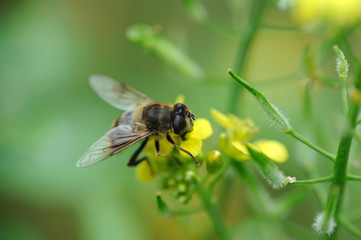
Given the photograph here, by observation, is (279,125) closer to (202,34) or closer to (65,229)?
(65,229)

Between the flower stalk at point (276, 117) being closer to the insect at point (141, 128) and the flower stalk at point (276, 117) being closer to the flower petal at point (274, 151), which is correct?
the flower petal at point (274, 151)

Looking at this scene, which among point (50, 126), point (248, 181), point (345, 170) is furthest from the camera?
point (50, 126)

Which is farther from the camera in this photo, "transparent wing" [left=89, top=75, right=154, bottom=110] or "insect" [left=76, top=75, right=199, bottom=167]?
"transparent wing" [left=89, top=75, right=154, bottom=110]

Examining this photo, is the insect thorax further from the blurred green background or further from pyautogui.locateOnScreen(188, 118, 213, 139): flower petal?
the blurred green background

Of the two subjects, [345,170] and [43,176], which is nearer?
[345,170]

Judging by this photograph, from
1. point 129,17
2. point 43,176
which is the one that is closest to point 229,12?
point 129,17

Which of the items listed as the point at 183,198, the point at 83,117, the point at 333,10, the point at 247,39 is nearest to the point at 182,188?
the point at 183,198

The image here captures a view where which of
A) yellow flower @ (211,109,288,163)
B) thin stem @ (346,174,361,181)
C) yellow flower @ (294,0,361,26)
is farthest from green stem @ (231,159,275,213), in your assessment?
yellow flower @ (294,0,361,26)
